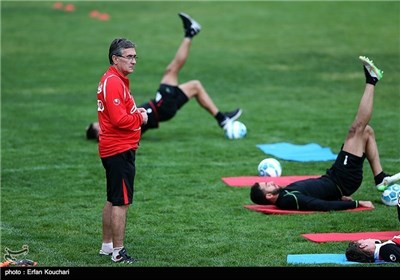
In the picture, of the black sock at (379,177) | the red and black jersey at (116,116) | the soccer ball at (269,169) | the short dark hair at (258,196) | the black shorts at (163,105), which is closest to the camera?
the red and black jersey at (116,116)

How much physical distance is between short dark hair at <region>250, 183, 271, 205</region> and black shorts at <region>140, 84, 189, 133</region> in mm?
4942

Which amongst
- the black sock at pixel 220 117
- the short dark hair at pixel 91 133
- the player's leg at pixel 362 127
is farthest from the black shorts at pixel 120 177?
the black sock at pixel 220 117

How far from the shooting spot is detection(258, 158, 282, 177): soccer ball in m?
13.5

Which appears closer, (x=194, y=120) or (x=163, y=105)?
(x=163, y=105)

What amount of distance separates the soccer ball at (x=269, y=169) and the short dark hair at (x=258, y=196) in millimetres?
1645

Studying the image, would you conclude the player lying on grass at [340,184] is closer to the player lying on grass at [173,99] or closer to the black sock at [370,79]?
the black sock at [370,79]

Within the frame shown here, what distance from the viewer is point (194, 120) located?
18859 mm

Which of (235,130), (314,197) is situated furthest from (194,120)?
(314,197)

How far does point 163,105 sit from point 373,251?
7.79 m

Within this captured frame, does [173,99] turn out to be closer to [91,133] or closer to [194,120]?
[91,133]

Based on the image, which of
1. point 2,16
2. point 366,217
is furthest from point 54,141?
point 2,16

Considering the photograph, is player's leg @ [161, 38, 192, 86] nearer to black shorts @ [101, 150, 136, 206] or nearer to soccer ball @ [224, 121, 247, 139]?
soccer ball @ [224, 121, 247, 139]

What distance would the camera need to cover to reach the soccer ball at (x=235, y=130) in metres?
16.7

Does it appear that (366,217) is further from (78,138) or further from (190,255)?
(78,138)
